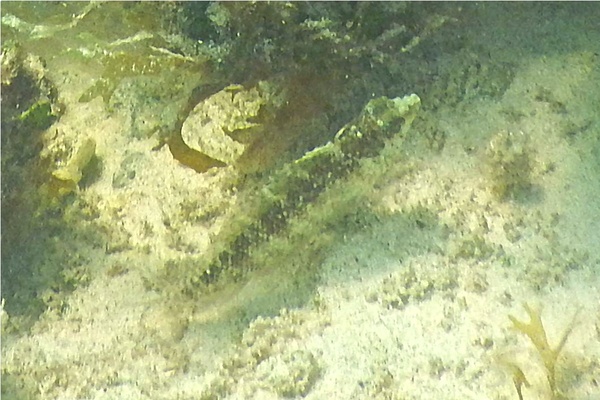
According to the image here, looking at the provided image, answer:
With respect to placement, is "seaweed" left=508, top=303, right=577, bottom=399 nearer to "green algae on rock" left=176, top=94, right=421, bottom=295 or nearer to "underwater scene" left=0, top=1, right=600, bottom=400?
"underwater scene" left=0, top=1, right=600, bottom=400

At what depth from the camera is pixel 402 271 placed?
168cm

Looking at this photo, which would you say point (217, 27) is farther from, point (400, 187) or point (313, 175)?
point (400, 187)

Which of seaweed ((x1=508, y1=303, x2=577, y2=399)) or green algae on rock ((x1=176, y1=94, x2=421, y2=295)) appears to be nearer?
seaweed ((x1=508, y1=303, x2=577, y2=399))

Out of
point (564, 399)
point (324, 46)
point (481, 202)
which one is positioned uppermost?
point (324, 46)

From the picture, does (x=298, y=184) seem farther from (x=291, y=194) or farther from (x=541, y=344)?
(x=541, y=344)

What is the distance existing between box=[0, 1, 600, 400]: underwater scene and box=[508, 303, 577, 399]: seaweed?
2cm

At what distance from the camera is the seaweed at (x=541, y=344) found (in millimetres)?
1477

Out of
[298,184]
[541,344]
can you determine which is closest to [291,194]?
[298,184]

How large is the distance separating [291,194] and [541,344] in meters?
0.77

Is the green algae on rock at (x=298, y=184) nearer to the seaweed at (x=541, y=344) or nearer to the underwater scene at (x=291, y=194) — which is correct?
the underwater scene at (x=291, y=194)

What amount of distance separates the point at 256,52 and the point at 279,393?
98 centimetres

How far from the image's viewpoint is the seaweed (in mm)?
1477

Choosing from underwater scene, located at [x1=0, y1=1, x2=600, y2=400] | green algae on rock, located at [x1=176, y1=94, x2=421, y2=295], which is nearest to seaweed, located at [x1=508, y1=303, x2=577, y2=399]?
underwater scene, located at [x1=0, y1=1, x2=600, y2=400]

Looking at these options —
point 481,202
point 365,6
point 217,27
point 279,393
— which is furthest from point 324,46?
point 279,393
